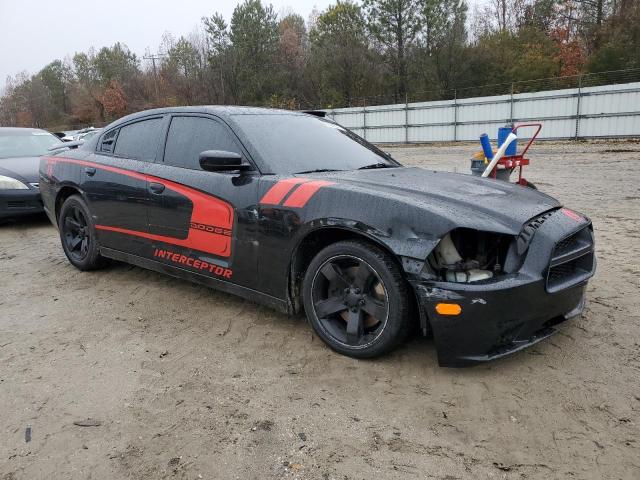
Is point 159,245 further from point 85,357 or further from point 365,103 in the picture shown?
point 365,103

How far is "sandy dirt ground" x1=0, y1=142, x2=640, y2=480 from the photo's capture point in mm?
2107

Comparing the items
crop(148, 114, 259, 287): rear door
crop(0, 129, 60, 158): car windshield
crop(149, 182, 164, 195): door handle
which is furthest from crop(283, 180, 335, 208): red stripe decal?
crop(0, 129, 60, 158): car windshield

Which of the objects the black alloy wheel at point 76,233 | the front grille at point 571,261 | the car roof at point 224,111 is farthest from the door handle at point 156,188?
the front grille at point 571,261

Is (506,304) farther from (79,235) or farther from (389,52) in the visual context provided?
(389,52)

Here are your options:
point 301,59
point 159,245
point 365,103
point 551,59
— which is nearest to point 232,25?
point 301,59

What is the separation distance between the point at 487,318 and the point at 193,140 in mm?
2499

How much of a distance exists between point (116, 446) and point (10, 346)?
1.60 meters

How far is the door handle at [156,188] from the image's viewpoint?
3.80 meters

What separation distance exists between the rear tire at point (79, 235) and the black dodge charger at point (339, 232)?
0.26 metres

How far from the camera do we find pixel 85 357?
124 inches

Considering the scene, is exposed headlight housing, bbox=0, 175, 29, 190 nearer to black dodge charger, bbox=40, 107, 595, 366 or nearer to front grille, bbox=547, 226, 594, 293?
black dodge charger, bbox=40, 107, 595, 366

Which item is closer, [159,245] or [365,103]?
[159,245]

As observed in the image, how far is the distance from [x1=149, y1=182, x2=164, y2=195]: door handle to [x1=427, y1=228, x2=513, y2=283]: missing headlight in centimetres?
220

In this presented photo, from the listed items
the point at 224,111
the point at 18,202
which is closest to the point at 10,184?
the point at 18,202
